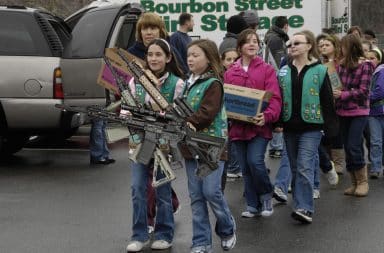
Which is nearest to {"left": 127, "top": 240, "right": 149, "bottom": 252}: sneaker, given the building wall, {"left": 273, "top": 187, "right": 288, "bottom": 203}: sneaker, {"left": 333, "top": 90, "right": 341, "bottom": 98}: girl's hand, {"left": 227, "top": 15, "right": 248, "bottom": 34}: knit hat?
{"left": 273, "top": 187, "right": 288, "bottom": 203}: sneaker

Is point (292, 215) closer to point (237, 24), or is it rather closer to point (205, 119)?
point (205, 119)

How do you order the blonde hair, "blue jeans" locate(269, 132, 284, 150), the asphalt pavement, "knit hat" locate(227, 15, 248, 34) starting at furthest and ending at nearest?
"blue jeans" locate(269, 132, 284, 150)
"knit hat" locate(227, 15, 248, 34)
the blonde hair
the asphalt pavement

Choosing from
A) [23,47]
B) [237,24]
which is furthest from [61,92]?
[237,24]

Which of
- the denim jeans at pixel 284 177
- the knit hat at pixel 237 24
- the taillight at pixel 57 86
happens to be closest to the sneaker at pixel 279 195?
the denim jeans at pixel 284 177

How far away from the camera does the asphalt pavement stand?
654cm

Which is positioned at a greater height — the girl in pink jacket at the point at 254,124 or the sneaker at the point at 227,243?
the girl in pink jacket at the point at 254,124

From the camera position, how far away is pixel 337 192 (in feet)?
28.6

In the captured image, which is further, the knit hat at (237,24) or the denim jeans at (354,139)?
the knit hat at (237,24)

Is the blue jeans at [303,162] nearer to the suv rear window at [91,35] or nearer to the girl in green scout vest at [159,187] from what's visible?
the girl in green scout vest at [159,187]

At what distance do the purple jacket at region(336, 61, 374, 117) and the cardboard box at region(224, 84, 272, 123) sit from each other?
1.62 meters

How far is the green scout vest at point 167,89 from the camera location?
20.2 feet

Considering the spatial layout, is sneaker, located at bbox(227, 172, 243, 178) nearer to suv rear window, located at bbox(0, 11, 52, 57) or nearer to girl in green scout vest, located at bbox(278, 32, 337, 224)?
girl in green scout vest, located at bbox(278, 32, 337, 224)

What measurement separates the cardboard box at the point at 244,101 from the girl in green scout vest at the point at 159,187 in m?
0.81

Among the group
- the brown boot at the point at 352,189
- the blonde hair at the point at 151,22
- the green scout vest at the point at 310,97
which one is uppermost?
the blonde hair at the point at 151,22
